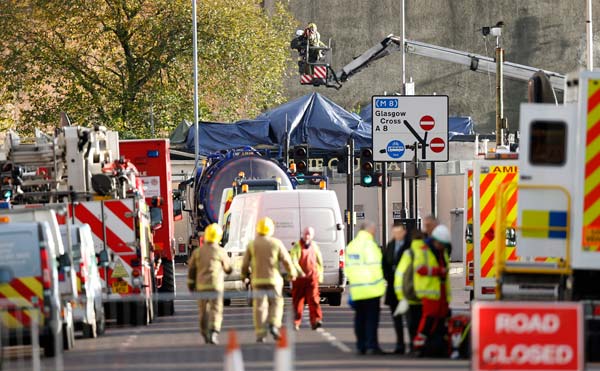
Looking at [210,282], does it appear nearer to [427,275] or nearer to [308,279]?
[308,279]

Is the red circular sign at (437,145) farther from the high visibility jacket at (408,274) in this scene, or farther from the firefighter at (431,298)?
the firefighter at (431,298)

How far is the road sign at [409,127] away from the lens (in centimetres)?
3784

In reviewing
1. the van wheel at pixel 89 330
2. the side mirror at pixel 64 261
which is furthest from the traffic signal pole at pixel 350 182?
the side mirror at pixel 64 261

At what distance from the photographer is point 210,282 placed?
23922 millimetres

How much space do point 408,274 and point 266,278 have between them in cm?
321

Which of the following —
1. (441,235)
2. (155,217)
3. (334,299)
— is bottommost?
(334,299)

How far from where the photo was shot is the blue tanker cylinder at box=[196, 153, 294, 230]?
4288 centimetres

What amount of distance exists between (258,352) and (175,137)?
4407cm

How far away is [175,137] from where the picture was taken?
66.0 m

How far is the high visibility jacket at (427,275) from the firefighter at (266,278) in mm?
3254

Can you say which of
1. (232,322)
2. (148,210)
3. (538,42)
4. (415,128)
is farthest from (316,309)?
(538,42)

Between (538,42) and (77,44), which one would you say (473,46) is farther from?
(77,44)

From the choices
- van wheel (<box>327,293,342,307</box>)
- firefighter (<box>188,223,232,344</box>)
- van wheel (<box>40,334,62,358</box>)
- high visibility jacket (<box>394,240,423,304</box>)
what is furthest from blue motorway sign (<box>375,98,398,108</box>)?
high visibility jacket (<box>394,240,423,304</box>)

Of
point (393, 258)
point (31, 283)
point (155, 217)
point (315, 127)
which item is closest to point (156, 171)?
point (155, 217)
